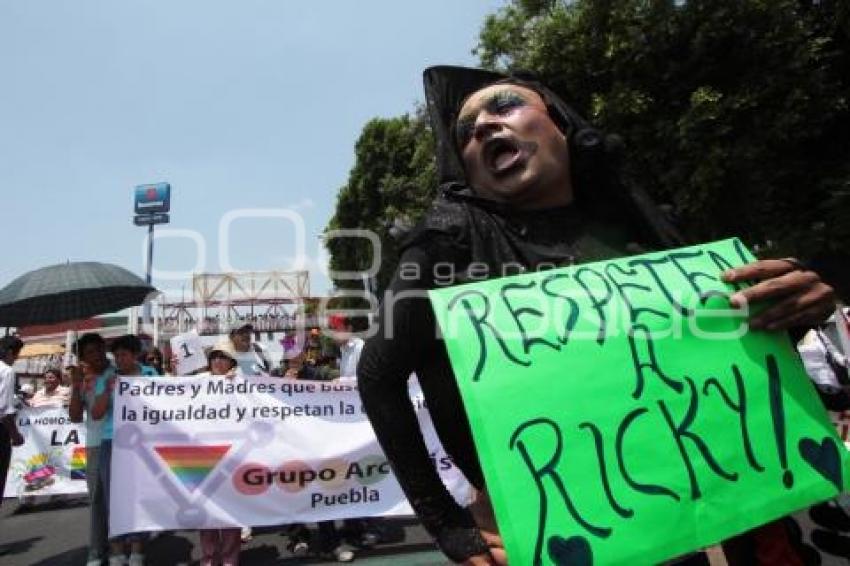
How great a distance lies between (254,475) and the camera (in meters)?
5.40

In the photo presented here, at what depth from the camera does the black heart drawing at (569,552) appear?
3.46 ft

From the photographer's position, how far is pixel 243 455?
5.40m

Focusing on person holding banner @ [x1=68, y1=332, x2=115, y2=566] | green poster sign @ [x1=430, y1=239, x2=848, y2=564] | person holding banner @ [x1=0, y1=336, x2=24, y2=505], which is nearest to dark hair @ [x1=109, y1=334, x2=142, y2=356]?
person holding banner @ [x1=68, y1=332, x2=115, y2=566]

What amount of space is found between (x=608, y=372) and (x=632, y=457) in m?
0.15

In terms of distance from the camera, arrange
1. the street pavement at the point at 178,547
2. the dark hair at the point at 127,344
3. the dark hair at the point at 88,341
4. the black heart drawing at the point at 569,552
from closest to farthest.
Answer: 1. the black heart drawing at the point at 569,552
2. the dark hair at the point at 88,341
3. the street pavement at the point at 178,547
4. the dark hair at the point at 127,344

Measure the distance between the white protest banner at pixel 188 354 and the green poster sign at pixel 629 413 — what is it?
7285 millimetres

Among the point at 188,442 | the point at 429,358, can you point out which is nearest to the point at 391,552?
the point at 188,442

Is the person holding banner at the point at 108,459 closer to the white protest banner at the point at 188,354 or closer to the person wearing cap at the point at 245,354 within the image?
the person wearing cap at the point at 245,354

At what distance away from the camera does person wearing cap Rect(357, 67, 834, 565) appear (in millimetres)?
1277

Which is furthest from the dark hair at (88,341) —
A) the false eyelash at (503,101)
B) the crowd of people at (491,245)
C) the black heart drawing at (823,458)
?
the black heart drawing at (823,458)

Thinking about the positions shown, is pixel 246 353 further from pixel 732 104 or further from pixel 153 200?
pixel 153 200

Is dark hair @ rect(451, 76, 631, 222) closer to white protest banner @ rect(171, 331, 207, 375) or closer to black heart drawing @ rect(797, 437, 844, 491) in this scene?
black heart drawing @ rect(797, 437, 844, 491)

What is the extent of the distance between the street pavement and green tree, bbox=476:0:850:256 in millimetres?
5482

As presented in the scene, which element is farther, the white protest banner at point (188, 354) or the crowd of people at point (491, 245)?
the white protest banner at point (188, 354)
